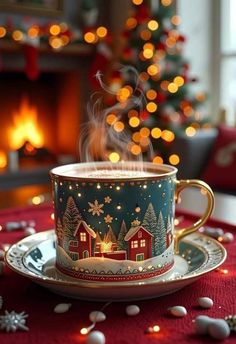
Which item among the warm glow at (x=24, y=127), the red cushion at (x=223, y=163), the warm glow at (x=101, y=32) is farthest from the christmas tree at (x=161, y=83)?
the warm glow at (x=24, y=127)

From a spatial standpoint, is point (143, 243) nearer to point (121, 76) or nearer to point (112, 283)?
point (112, 283)

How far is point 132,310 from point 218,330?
0.09m

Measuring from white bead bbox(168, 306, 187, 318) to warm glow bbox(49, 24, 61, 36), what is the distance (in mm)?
2963

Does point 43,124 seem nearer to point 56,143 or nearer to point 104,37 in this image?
point 56,143

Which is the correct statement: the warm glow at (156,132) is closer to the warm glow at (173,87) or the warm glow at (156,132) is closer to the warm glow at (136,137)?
the warm glow at (136,137)

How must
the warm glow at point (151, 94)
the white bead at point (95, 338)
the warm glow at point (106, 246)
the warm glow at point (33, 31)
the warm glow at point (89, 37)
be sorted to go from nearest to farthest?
the white bead at point (95, 338)
the warm glow at point (106, 246)
the warm glow at point (151, 94)
the warm glow at point (33, 31)
the warm glow at point (89, 37)

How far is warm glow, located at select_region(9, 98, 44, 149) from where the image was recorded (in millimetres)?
3580

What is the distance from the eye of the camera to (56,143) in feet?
12.5

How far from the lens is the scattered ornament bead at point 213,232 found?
0.72m

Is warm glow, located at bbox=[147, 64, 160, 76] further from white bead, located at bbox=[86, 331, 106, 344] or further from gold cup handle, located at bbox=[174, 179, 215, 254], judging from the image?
white bead, located at bbox=[86, 331, 106, 344]

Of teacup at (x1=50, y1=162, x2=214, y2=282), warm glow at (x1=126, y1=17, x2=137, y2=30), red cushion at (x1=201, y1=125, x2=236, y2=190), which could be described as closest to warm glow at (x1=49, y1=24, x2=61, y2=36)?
warm glow at (x1=126, y1=17, x2=137, y2=30)

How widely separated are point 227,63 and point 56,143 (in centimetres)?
145

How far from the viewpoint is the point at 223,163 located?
2.28m

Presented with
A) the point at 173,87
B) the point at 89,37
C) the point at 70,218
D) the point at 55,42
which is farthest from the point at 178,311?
the point at 89,37
